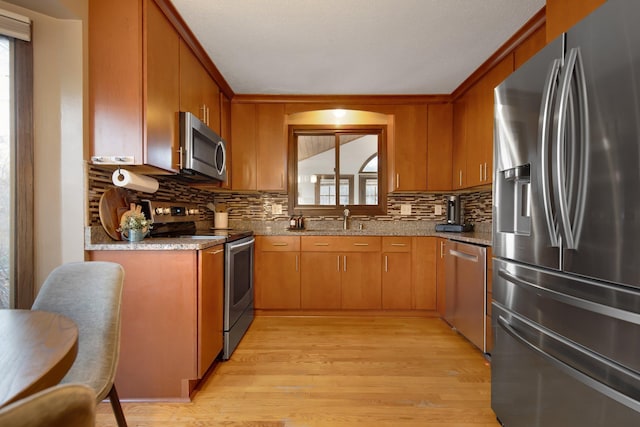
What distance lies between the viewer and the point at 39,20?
163cm

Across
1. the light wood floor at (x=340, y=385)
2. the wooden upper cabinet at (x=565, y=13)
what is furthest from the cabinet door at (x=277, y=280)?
the wooden upper cabinet at (x=565, y=13)

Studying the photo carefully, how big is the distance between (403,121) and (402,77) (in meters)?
0.57

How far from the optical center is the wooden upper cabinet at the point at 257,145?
10.8 feet

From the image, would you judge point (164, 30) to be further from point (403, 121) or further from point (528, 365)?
point (528, 365)

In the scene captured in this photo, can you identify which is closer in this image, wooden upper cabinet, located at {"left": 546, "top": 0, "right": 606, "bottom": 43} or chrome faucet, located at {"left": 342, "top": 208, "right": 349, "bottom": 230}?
wooden upper cabinet, located at {"left": 546, "top": 0, "right": 606, "bottom": 43}

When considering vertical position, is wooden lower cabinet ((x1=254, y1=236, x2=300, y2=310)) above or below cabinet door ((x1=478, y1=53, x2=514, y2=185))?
below

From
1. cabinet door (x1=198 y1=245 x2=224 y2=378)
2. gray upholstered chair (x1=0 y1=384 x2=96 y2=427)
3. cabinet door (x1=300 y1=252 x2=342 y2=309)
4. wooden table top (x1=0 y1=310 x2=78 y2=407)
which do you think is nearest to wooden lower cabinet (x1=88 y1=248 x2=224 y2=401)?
cabinet door (x1=198 y1=245 x2=224 y2=378)

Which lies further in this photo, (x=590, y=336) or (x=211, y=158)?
(x=211, y=158)

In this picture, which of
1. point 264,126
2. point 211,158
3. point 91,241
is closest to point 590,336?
point 91,241

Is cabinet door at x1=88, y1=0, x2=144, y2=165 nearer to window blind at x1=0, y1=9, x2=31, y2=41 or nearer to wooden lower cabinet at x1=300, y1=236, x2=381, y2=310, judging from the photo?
window blind at x1=0, y1=9, x2=31, y2=41

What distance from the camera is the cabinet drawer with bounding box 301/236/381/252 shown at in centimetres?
316

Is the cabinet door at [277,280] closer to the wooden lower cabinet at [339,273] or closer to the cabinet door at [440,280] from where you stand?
the wooden lower cabinet at [339,273]

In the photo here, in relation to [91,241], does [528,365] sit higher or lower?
lower

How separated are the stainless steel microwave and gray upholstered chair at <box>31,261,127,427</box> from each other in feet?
3.20
